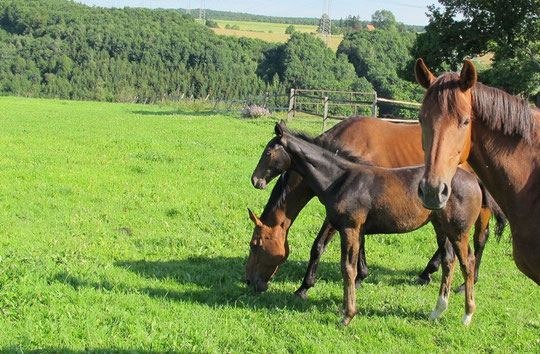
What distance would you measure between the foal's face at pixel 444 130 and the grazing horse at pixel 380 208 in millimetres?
1964

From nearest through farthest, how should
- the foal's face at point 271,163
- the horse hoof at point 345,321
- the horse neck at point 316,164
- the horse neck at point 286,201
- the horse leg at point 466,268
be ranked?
the horse hoof at point 345,321 → the horse leg at point 466,268 → the horse neck at point 316,164 → the foal's face at point 271,163 → the horse neck at point 286,201

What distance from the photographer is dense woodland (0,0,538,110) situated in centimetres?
→ 5447

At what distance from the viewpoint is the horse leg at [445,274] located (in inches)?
177

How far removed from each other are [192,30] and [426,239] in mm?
68112

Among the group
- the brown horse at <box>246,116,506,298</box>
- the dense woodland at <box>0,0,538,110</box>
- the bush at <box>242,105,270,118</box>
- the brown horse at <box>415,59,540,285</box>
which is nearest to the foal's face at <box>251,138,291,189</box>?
the brown horse at <box>246,116,506,298</box>

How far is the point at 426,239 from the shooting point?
675 cm

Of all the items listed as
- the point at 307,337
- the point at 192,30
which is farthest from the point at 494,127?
the point at 192,30

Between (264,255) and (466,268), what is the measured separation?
2004mm

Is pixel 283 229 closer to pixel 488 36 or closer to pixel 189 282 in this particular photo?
pixel 189 282

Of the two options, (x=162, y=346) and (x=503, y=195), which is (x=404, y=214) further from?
(x=162, y=346)

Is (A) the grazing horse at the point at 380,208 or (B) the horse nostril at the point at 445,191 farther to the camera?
(A) the grazing horse at the point at 380,208

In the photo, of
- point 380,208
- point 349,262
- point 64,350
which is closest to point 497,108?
point 380,208

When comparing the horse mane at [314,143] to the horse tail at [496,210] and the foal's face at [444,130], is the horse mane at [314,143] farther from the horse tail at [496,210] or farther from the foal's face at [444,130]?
the foal's face at [444,130]

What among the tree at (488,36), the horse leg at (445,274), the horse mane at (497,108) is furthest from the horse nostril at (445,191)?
the tree at (488,36)
